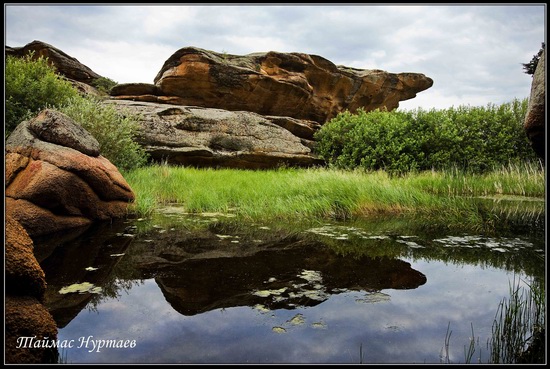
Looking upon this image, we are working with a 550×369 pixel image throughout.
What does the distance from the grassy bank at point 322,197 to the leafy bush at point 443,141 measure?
9.92 ft

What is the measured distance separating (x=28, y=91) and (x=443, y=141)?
14591 millimetres

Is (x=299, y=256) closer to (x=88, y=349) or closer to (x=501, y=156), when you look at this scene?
(x=88, y=349)

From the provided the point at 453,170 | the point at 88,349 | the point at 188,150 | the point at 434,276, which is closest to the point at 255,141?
the point at 188,150

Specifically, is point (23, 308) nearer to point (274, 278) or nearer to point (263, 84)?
point (274, 278)

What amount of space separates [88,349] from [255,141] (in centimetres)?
1420

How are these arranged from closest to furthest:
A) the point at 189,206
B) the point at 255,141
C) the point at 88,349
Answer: the point at 88,349
the point at 189,206
the point at 255,141

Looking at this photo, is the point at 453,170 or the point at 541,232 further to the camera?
→ the point at 453,170

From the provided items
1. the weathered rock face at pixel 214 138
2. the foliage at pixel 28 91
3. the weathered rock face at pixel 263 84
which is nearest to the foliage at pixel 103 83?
the weathered rock face at pixel 263 84

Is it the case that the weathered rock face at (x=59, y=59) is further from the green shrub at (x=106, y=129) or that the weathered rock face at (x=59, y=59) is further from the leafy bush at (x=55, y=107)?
the green shrub at (x=106, y=129)

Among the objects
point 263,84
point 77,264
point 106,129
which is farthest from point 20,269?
point 263,84

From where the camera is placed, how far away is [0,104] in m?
2.90

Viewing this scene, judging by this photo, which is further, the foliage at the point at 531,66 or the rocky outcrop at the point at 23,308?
the foliage at the point at 531,66

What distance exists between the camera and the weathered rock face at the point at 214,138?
14664mm

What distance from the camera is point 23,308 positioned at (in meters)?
2.37
